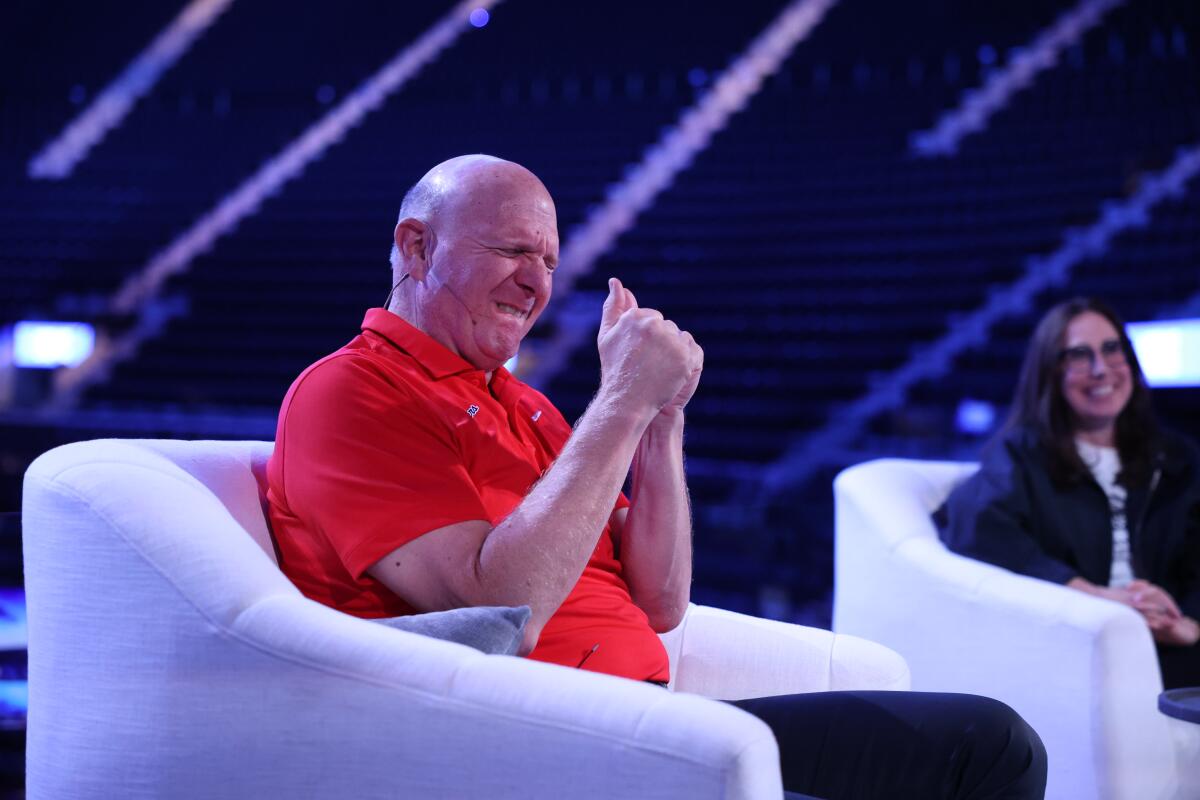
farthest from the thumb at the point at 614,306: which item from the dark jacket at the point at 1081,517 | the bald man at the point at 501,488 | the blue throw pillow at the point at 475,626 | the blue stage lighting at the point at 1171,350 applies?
the blue stage lighting at the point at 1171,350

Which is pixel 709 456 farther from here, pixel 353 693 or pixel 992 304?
pixel 353 693

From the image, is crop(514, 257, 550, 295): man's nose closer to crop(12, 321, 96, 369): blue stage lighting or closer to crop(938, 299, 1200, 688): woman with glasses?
crop(938, 299, 1200, 688): woman with glasses

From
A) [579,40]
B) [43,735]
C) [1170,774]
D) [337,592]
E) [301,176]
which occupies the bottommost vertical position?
[1170,774]

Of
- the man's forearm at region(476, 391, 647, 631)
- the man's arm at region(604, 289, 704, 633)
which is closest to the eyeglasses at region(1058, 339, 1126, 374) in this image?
the man's arm at region(604, 289, 704, 633)

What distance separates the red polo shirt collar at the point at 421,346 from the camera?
1.37 m

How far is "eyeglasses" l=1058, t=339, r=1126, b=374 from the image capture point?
2.46 meters

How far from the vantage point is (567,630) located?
51.0 inches

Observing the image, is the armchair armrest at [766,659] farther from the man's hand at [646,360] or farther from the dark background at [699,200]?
the dark background at [699,200]

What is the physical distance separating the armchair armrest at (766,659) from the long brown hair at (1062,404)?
1113 millimetres

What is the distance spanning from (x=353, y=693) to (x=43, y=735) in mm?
354

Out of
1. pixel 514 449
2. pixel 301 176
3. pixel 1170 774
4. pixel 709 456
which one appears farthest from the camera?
pixel 301 176

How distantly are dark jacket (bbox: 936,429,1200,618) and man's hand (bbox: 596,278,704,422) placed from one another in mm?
1269

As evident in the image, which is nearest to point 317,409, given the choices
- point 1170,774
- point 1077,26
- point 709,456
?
point 1170,774

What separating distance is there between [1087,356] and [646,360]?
157 centimetres
